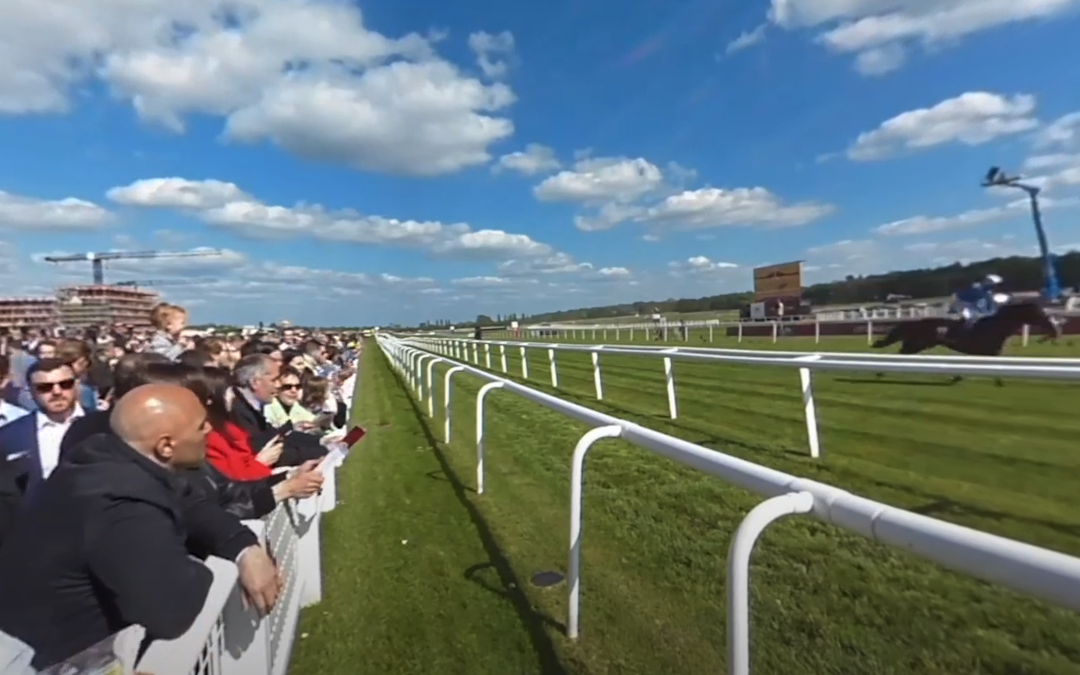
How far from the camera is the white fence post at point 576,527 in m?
2.90

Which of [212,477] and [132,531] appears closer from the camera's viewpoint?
[132,531]

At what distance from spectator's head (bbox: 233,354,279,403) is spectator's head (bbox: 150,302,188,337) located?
2.28 m

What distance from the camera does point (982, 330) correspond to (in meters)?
9.89

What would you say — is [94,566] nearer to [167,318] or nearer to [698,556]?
[698,556]

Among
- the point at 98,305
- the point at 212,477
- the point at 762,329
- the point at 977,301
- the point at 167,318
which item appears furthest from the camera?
the point at 98,305

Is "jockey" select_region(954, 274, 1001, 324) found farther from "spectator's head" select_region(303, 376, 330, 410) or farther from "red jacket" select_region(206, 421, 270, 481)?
"red jacket" select_region(206, 421, 270, 481)

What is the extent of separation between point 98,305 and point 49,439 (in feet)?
304

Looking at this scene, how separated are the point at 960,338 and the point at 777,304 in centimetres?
2443

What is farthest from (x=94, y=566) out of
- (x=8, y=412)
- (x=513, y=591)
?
(x=8, y=412)

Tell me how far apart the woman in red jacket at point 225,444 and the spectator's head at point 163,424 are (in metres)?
1.04

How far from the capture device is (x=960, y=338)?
10281 mm

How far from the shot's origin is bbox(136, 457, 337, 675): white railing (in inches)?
60.9

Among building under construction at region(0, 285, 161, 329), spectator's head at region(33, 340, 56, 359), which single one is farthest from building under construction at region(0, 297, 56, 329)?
spectator's head at region(33, 340, 56, 359)

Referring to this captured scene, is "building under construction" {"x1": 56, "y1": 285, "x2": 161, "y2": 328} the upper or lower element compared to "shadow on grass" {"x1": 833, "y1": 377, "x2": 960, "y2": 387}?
upper
